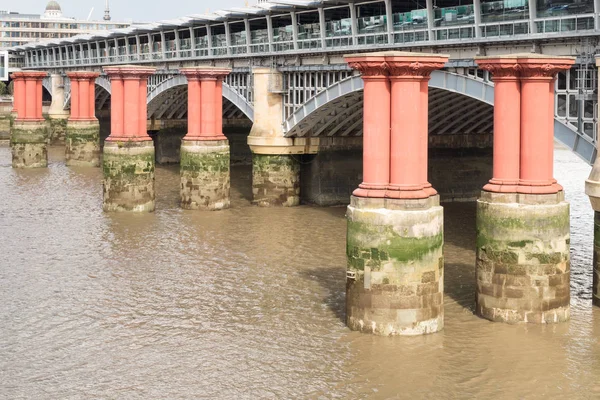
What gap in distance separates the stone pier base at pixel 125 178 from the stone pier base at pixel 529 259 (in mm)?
Answer: 19536

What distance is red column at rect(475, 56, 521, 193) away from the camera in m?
20.9

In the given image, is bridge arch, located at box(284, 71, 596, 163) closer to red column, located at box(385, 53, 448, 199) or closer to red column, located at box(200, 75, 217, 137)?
red column, located at box(200, 75, 217, 137)

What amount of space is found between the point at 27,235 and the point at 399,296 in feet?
56.6

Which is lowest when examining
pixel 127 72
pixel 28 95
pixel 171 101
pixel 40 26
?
pixel 171 101

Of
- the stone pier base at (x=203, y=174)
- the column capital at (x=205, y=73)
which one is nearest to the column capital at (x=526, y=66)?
the stone pier base at (x=203, y=174)

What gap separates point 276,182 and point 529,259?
20.6 m

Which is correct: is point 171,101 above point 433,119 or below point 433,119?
above

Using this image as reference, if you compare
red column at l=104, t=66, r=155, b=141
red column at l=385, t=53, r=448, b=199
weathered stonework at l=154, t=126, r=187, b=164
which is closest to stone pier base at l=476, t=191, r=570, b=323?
red column at l=385, t=53, r=448, b=199

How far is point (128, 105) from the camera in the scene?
127 ft

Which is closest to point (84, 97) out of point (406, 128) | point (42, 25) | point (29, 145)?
point (29, 145)

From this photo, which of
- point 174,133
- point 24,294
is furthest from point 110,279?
point 174,133

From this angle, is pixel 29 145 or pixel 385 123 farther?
pixel 29 145

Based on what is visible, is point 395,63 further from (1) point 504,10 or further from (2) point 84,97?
(2) point 84,97

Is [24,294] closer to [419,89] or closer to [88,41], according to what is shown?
[419,89]
